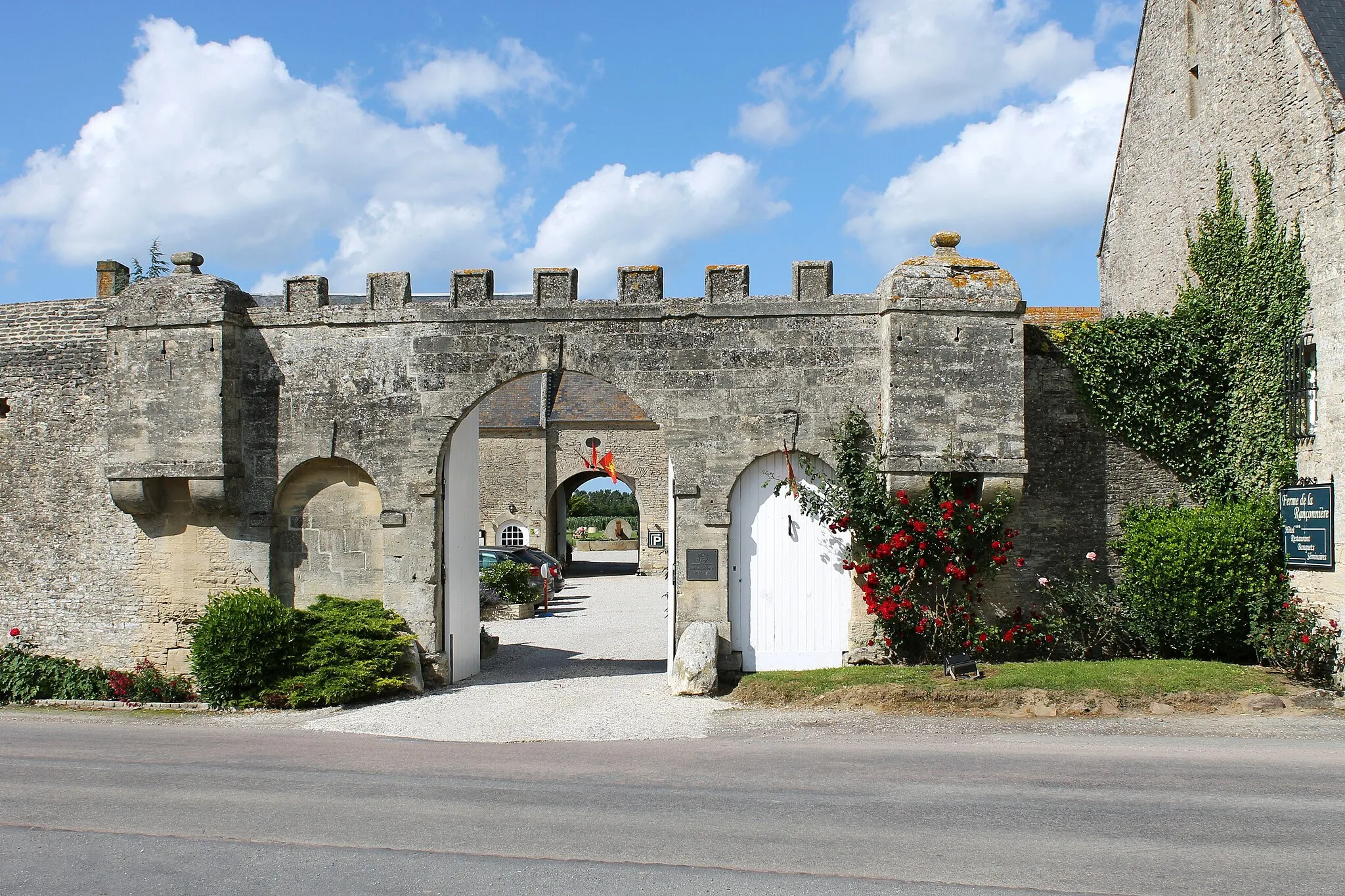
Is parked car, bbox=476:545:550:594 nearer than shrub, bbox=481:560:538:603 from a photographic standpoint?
No

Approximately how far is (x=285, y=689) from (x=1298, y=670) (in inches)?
376

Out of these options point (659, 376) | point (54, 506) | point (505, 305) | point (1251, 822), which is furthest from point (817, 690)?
point (54, 506)

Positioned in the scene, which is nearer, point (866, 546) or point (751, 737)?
point (751, 737)

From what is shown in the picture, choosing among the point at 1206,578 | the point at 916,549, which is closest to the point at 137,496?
the point at 916,549

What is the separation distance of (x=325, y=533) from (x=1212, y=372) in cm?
953

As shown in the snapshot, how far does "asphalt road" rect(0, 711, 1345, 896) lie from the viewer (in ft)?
16.7

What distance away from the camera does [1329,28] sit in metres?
9.96

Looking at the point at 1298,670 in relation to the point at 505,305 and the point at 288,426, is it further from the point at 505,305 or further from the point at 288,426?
the point at 288,426

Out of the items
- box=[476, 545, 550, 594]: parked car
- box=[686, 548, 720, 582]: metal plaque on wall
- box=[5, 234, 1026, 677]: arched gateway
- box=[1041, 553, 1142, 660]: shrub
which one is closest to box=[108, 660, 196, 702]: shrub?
box=[5, 234, 1026, 677]: arched gateway

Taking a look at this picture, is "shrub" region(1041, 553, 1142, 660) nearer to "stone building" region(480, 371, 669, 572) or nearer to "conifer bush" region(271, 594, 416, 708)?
"conifer bush" region(271, 594, 416, 708)

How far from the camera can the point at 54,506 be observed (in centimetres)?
1145

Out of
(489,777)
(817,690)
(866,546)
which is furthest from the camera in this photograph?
(866,546)

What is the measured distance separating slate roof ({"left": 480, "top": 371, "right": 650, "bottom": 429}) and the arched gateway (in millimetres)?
15661

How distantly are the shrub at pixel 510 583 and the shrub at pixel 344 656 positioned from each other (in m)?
8.38
